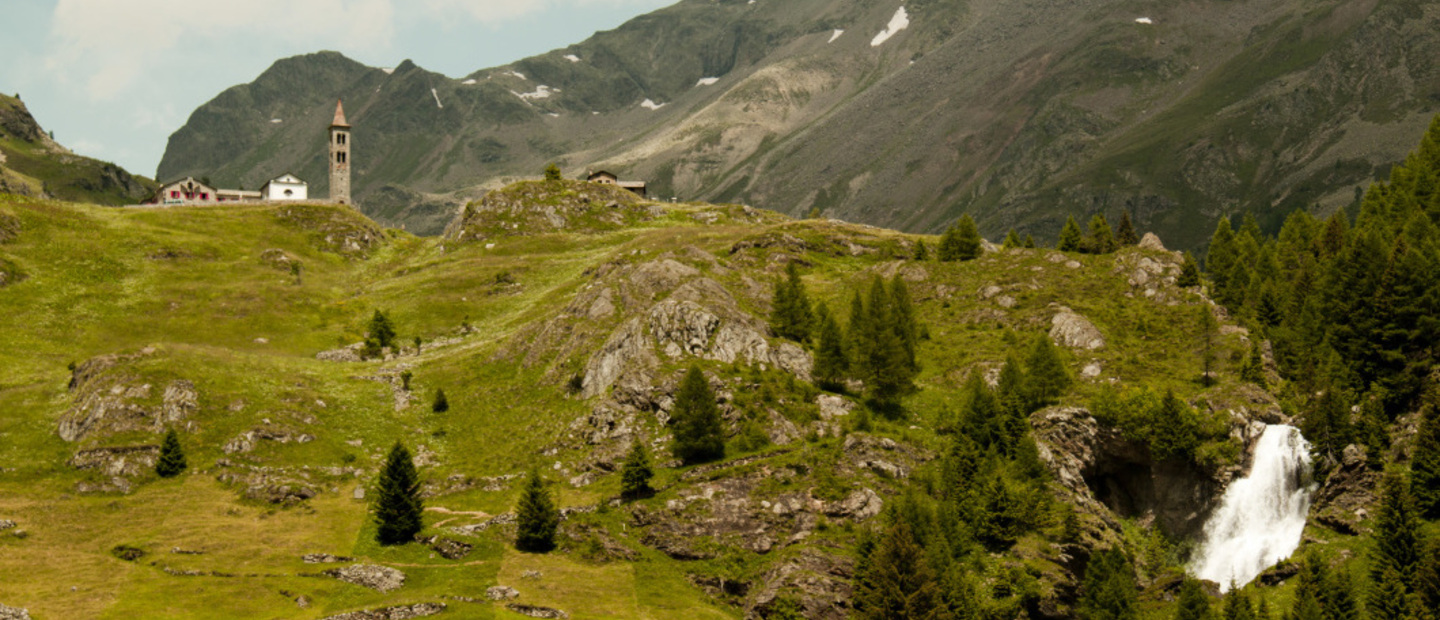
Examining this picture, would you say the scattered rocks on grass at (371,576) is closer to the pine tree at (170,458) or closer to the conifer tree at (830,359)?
the pine tree at (170,458)

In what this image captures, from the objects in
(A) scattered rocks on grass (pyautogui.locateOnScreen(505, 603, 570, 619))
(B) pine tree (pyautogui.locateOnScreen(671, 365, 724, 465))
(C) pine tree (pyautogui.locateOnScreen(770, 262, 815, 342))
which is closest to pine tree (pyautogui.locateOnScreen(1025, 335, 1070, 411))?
(C) pine tree (pyautogui.locateOnScreen(770, 262, 815, 342))

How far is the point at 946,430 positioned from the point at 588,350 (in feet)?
124

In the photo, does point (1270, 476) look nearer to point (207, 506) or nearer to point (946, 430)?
point (946, 430)

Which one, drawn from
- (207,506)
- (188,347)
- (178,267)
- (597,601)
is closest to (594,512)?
(597,601)

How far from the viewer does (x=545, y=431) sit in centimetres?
10219

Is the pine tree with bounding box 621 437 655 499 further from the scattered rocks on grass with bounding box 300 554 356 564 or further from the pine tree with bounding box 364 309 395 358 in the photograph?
the pine tree with bounding box 364 309 395 358

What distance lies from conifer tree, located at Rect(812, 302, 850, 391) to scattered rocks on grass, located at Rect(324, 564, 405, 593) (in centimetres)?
4574

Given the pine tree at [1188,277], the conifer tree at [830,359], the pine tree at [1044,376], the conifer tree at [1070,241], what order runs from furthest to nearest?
the conifer tree at [1070,241] < the pine tree at [1188,277] < the conifer tree at [830,359] < the pine tree at [1044,376]

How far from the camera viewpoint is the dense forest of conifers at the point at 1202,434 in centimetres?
7444

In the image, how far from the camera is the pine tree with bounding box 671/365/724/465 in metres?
94.0

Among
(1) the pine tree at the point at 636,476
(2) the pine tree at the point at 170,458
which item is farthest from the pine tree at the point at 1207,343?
(2) the pine tree at the point at 170,458

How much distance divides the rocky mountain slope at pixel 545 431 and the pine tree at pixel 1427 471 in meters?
9.20

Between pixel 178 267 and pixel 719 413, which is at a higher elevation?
pixel 178 267

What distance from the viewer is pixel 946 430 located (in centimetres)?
10000
